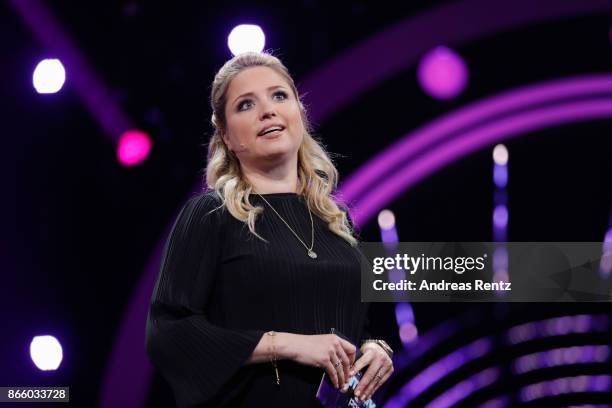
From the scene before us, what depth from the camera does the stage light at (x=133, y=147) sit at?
3.86 meters

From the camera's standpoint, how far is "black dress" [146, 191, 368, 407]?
1.89m

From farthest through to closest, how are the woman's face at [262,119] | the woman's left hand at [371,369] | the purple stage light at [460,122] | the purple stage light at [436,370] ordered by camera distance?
the purple stage light at [436,370], the purple stage light at [460,122], the woman's face at [262,119], the woman's left hand at [371,369]

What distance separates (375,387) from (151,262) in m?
2.03

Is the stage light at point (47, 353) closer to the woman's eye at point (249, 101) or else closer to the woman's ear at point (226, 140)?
the woman's ear at point (226, 140)

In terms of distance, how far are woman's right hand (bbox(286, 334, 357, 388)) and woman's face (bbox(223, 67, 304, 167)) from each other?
505mm

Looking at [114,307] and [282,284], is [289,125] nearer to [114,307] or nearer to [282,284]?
[282,284]

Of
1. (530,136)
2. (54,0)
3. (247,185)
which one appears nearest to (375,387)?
(247,185)

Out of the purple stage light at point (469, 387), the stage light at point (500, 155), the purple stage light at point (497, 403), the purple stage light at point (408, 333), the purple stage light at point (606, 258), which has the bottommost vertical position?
the purple stage light at point (497, 403)

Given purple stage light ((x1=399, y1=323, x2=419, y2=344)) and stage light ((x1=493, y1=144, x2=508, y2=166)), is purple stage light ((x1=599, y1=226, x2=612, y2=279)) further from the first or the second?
purple stage light ((x1=399, y1=323, x2=419, y2=344))

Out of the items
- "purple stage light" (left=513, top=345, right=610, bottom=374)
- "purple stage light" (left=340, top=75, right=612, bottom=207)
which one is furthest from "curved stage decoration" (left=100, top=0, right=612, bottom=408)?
"purple stage light" (left=513, top=345, right=610, bottom=374)

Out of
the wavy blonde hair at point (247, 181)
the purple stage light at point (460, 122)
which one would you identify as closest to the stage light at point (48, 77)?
the purple stage light at point (460, 122)

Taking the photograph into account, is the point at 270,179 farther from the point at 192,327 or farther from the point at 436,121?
the point at 436,121

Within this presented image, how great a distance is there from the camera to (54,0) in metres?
3.83

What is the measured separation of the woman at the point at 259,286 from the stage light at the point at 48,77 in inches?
74.3
